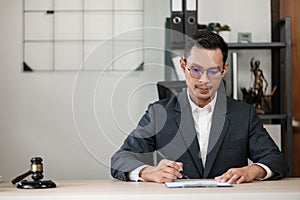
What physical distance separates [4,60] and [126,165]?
1853 mm

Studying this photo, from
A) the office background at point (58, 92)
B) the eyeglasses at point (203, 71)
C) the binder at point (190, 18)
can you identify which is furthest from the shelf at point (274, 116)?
the eyeglasses at point (203, 71)

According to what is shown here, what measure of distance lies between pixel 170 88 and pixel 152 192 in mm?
1004

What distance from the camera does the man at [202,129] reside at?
2.23m

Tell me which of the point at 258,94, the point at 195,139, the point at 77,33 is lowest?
the point at 195,139

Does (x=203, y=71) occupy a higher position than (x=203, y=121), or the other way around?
(x=203, y=71)

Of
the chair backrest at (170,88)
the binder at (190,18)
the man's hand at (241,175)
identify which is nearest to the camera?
the man's hand at (241,175)

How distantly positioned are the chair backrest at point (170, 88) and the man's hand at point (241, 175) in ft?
2.25

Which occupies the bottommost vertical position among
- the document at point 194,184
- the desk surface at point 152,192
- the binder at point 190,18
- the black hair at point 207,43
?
the desk surface at point 152,192

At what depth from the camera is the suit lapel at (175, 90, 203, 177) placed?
229 cm

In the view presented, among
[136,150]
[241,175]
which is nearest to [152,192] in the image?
[241,175]

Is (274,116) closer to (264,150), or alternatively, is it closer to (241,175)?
(264,150)

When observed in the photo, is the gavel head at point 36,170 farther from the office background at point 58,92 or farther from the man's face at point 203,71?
the office background at point 58,92

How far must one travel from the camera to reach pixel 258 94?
357cm

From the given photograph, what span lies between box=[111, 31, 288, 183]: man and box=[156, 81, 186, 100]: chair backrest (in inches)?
10.7
